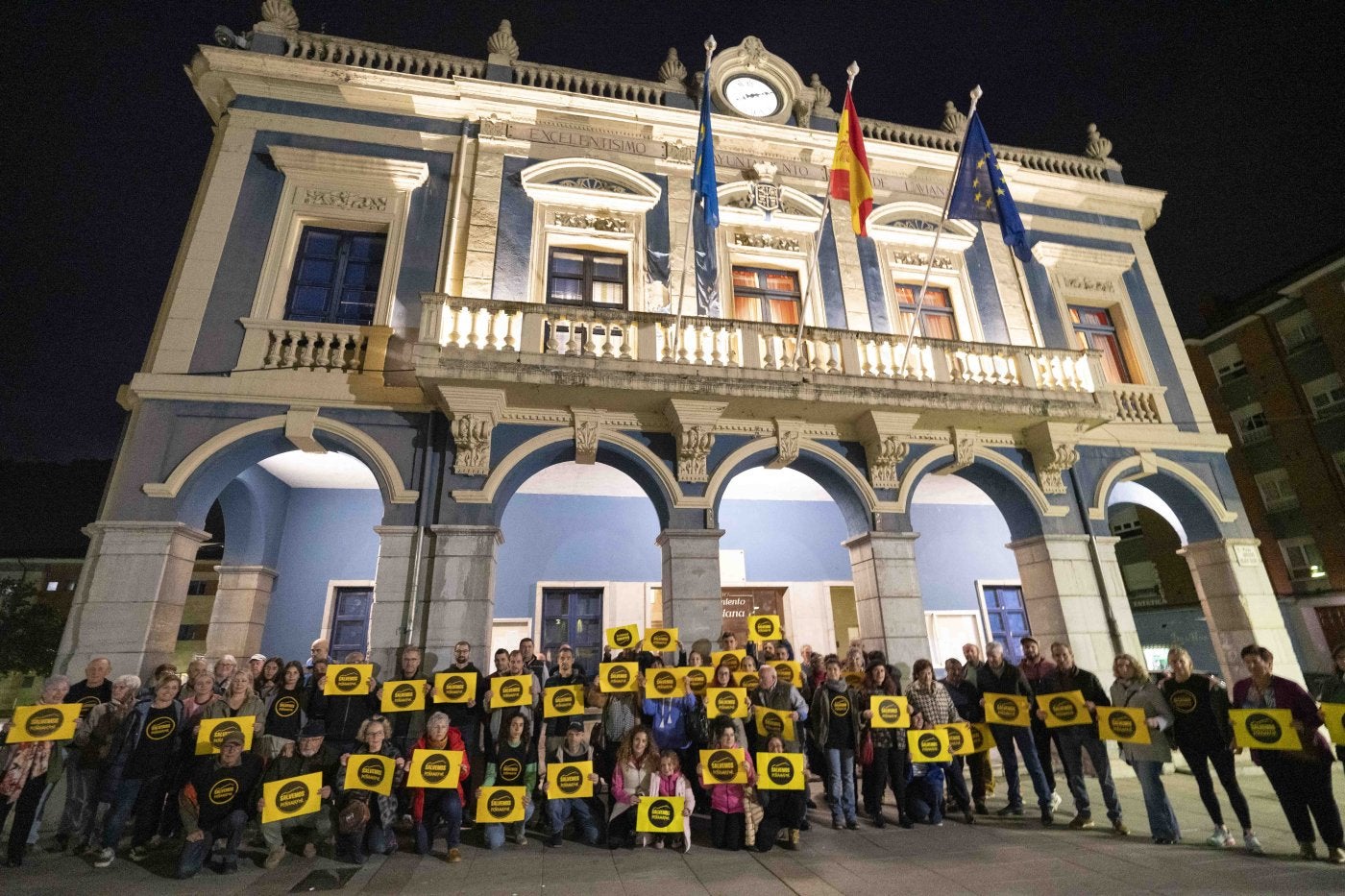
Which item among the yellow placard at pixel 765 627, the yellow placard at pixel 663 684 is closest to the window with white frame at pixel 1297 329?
the yellow placard at pixel 765 627

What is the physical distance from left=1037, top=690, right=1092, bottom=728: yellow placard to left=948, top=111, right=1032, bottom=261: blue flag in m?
7.14

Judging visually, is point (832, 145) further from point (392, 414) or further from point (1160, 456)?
point (392, 414)

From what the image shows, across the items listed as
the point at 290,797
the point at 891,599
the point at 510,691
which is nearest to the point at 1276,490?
the point at 891,599

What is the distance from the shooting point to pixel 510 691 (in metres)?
6.96

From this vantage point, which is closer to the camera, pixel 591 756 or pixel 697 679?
pixel 591 756

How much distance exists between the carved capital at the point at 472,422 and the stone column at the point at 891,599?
615 centimetres

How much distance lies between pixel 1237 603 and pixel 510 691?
12558 millimetres

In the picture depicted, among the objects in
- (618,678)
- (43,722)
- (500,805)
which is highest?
(618,678)

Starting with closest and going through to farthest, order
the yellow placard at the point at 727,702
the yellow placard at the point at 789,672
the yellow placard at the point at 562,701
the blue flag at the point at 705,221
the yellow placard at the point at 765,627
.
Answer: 1. the yellow placard at the point at 727,702
2. the yellow placard at the point at 562,701
3. the yellow placard at the point at 789,672
4. the yellow placard at the point at 765,627
5. the blue flag at the point at 705,221

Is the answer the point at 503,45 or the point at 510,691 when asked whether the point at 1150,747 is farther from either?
the point at 503,45

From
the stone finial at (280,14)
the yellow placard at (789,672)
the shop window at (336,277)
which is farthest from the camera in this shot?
the stone finial at (280,14)

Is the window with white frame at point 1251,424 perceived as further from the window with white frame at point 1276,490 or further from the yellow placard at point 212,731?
the yellow placard at point 212,731

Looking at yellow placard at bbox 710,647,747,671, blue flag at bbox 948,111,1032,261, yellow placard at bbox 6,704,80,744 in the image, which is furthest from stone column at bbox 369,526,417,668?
blue flag at bbox 948,111,1032,261

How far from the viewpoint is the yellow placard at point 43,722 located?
5.79m
